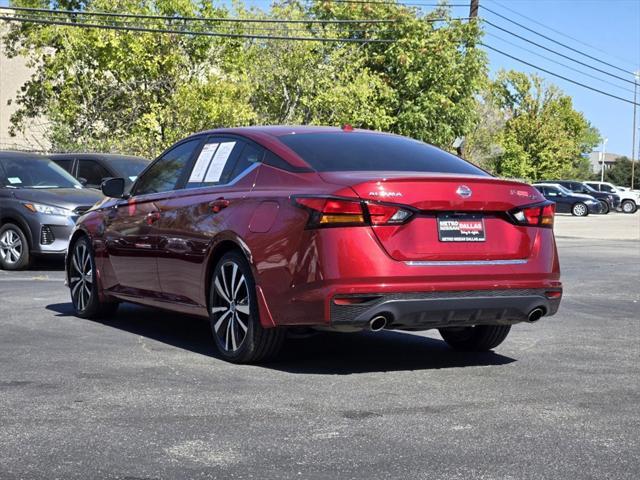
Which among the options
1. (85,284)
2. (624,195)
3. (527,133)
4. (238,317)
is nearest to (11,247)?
(85,284)

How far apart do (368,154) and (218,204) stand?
1053 millimetres

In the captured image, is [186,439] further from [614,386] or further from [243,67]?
[243,67]

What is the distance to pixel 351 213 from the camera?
660 cm

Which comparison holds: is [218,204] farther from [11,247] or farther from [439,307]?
[11,247]

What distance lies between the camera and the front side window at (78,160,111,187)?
18.5m

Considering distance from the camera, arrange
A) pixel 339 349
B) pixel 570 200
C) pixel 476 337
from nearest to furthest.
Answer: pixel 476 337
pixel 339 349
pixel 570 200

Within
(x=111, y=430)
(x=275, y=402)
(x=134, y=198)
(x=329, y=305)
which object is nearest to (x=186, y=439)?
(x=111, y=430)

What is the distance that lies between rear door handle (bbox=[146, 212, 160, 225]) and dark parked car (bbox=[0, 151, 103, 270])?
23.0 feet

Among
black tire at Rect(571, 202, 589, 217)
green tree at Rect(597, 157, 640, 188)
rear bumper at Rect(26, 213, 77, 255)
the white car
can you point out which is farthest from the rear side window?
green tree at Rect(597, 157, 640, 188)

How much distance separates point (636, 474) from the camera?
4625 mm

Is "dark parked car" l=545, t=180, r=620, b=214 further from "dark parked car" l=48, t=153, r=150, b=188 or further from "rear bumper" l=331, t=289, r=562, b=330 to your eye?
"rear bumper" l=331, t=289, r=562, b=330

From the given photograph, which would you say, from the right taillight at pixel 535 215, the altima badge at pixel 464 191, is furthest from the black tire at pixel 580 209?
the altima badge at pixel 464 191

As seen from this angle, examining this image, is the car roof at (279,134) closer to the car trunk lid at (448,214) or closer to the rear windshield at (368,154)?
the rear windshield at (368,154)

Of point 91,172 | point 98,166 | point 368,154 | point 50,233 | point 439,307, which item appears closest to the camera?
point 439,307
